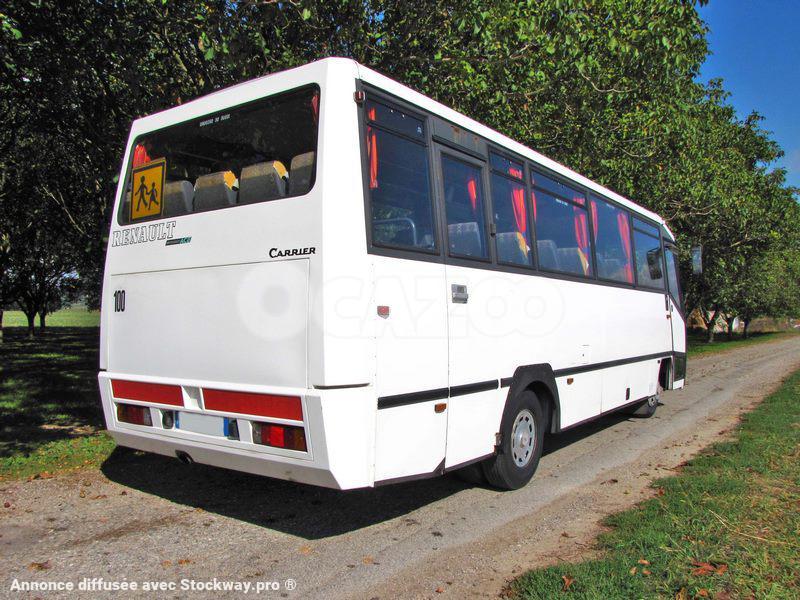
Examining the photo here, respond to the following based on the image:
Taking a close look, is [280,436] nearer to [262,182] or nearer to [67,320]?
[262,182]

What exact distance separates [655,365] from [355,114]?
7.35m

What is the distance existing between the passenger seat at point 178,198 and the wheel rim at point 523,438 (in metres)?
3.43

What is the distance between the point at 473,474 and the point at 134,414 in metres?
3.07

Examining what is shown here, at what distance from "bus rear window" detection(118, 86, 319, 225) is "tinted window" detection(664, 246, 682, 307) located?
27.4ft

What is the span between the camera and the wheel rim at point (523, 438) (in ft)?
19.1

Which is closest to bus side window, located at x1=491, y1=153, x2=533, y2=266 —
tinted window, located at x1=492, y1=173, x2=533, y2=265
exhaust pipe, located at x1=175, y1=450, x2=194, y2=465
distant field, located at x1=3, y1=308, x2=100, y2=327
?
tinted window, located at x1=492, y1=173, x2=533, y2=265

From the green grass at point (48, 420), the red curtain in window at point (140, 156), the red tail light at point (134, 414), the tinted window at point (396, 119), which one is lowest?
the green grass at point (48, 420)

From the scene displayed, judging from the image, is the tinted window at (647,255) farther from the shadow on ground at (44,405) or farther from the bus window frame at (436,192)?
the shadow on ground at (44,405)

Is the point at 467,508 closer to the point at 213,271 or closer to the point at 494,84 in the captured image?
the point at 213,271

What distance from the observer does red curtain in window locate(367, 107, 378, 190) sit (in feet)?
13.9

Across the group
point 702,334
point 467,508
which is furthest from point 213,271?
point 702,334

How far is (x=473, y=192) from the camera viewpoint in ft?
17.4

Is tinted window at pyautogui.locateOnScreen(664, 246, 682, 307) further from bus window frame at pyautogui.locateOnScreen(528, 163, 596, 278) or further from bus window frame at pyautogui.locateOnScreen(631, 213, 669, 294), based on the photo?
bus window frame at pyautogui.locateOnScreen(528, 163, 596, 278)

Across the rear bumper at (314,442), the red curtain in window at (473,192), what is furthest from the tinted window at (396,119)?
the rear bumper at (314,442)
